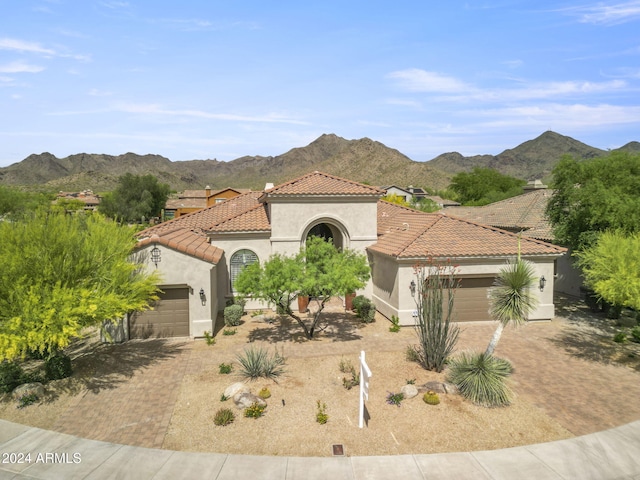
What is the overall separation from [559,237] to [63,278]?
22.9 meters

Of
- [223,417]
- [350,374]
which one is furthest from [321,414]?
[350,374]

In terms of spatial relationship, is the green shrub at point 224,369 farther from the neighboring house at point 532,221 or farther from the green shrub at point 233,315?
the neighboring house at point 532,221

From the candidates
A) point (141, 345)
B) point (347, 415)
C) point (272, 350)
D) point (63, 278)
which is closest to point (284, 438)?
point (347, 415)

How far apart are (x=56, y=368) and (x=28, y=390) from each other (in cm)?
126

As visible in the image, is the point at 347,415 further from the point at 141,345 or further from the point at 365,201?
the point at 365,201

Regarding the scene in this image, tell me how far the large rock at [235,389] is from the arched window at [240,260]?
1035 cm

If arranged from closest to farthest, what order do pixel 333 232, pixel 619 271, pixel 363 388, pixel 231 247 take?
pixel 363 388
pixel 619 271
pixel 231 247
pixel 333 232

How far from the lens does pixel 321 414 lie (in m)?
11.1

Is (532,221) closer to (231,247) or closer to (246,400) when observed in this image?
(231,247)

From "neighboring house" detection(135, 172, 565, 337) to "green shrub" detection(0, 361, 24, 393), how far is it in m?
5.34

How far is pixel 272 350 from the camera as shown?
16.7 meters

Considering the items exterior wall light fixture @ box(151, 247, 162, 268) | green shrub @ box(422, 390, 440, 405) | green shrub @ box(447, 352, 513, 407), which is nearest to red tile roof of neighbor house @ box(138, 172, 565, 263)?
exterior wall light fixture @ box(151, 247, 162, 268)

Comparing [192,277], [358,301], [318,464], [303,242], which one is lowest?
[318,464]

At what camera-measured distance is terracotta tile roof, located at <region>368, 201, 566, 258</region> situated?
66.1ft
